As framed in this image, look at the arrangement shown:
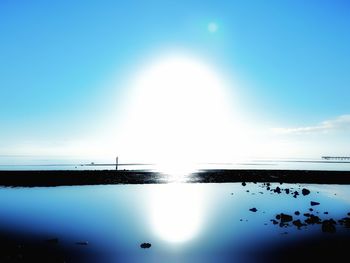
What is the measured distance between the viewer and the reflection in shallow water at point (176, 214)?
27.5 metres

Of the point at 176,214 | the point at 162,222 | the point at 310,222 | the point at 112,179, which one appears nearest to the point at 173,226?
the point at 162,222

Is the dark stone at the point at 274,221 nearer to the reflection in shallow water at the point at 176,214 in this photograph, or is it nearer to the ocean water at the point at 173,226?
the ocean water at the point at 173,226

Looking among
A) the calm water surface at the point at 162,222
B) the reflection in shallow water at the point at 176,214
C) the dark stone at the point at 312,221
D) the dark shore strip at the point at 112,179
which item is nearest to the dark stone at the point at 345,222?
the calm water surface at the point at 162,222

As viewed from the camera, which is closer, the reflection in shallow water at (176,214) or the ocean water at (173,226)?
the ocean water at (173,226)

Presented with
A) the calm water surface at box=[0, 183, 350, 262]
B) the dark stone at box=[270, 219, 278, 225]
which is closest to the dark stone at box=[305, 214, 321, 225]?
Result: the calm water surface at box=[0, 183, 350, 262]

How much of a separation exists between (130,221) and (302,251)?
17648 mm

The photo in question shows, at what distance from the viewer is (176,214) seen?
36.9 m

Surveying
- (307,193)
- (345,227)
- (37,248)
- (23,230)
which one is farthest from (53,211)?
(307,193)

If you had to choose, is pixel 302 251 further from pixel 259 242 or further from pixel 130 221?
pixel 130 221

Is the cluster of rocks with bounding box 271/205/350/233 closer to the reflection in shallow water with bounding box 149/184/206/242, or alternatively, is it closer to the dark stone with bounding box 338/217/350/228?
the dark stone with bounding box 338/217/350/228

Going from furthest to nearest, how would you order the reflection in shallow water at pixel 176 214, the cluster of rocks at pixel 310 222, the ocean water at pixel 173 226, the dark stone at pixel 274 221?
the dark stone at pixel 274 221, the reflection in shallow water at pixel 176 214, the cluster of rocks at pixel 310 222, the ocean water at pixel 173 226

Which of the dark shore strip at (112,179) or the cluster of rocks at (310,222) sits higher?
the dark shore strip at (112,179)

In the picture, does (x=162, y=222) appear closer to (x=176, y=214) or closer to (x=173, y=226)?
(x=173, y=226)

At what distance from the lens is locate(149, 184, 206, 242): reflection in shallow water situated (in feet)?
90.1
